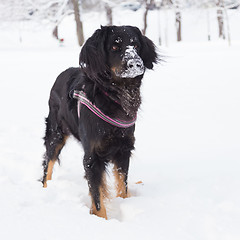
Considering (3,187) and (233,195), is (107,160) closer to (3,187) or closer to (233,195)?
(3,187)

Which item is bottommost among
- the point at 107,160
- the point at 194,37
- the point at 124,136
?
the point at 194,37

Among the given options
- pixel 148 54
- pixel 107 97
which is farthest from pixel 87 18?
pixel 107 97

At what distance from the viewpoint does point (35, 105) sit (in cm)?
775

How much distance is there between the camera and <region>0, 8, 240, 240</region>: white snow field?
7.95 ft

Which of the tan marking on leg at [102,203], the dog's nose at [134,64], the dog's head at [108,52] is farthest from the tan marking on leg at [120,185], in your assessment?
the dog's nose at [134,64]

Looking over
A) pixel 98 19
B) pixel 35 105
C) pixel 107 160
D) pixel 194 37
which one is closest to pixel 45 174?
pixel 107 160

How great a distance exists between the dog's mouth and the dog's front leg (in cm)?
79

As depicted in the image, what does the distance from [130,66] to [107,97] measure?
406 mm

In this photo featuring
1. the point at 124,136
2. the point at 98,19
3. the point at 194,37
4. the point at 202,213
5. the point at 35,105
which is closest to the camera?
the point at 202,213

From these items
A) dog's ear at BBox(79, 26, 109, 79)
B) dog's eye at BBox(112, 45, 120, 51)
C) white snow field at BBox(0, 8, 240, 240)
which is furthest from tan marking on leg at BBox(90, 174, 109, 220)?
dog's eye at BBox(112, 45, 120, 51)

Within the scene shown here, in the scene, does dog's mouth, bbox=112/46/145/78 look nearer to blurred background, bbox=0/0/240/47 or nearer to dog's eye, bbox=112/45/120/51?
dog's eye, bbox=112/45/120/51

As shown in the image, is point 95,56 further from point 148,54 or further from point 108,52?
point 148,54

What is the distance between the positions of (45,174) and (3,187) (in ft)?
2.99

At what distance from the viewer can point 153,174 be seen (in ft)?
13.0
